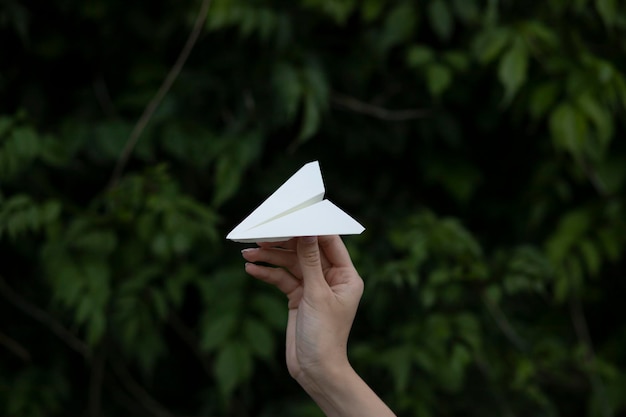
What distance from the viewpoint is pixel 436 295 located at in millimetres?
2256

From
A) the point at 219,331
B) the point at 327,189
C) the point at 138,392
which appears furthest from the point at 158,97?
the point at 138,392

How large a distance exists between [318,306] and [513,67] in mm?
1241

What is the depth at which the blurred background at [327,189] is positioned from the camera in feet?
7.20

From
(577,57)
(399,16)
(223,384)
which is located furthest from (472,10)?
(223,384)

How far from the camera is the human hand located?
122 centimetres

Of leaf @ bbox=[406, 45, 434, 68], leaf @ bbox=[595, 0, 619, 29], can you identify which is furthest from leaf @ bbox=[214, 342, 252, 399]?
leaf @ bbox=[595, 0, 619, 29]

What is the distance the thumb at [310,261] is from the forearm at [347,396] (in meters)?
0.13

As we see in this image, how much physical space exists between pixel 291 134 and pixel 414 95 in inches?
16.1

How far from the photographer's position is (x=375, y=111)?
2.53 m

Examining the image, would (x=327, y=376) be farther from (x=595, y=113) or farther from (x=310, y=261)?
(x=595, y=113)

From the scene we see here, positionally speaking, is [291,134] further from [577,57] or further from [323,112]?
[577,57]

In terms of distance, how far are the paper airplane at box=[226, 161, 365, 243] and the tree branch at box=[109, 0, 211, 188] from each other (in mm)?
1308

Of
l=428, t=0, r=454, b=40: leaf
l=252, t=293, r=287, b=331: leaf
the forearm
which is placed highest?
l=428, t=0, r=454, b=40: leaf

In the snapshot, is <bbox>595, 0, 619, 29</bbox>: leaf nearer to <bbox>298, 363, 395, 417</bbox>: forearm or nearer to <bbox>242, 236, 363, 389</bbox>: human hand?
<bbox>242, 236, 363, 389</bbox>: human hand
